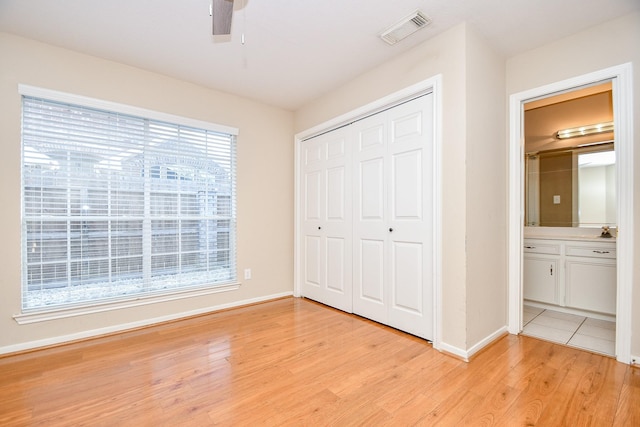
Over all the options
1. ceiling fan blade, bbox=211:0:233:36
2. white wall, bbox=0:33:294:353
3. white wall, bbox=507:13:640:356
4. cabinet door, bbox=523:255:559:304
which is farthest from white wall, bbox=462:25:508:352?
white wall, bbox=0:33:294:353

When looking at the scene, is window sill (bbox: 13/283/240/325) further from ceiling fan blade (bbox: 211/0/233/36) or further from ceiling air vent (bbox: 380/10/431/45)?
ceiling air vent (bbox: 380/10/431/45)

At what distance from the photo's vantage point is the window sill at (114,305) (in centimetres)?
242

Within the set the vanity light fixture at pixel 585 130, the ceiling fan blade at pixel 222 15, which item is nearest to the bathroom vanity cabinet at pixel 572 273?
the vanity light fixture at pixel 585 130

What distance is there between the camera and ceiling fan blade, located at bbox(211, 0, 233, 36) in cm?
150

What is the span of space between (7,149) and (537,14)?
418 cm

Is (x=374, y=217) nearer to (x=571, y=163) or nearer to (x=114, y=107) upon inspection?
(x=571, y=163)

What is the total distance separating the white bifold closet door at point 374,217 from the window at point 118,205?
1053 mm

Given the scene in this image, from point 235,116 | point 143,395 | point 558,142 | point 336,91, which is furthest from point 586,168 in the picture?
point 143,395

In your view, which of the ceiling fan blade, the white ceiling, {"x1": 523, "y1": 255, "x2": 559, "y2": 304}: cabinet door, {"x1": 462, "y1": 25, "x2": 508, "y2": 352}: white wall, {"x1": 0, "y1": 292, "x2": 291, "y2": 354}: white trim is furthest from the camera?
{"x1": 523, "y1": 255, "x2": 559, "y2": 304}: cabinet door

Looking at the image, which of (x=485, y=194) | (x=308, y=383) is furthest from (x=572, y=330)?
(x=308, y=383)

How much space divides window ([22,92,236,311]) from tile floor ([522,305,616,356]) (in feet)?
10.7

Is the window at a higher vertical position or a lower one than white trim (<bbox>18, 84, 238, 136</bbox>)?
lower

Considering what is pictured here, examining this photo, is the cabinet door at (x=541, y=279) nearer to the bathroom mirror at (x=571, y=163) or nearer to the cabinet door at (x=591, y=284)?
the cabinet door at (x=591, y=284)

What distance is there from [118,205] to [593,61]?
4.25m
